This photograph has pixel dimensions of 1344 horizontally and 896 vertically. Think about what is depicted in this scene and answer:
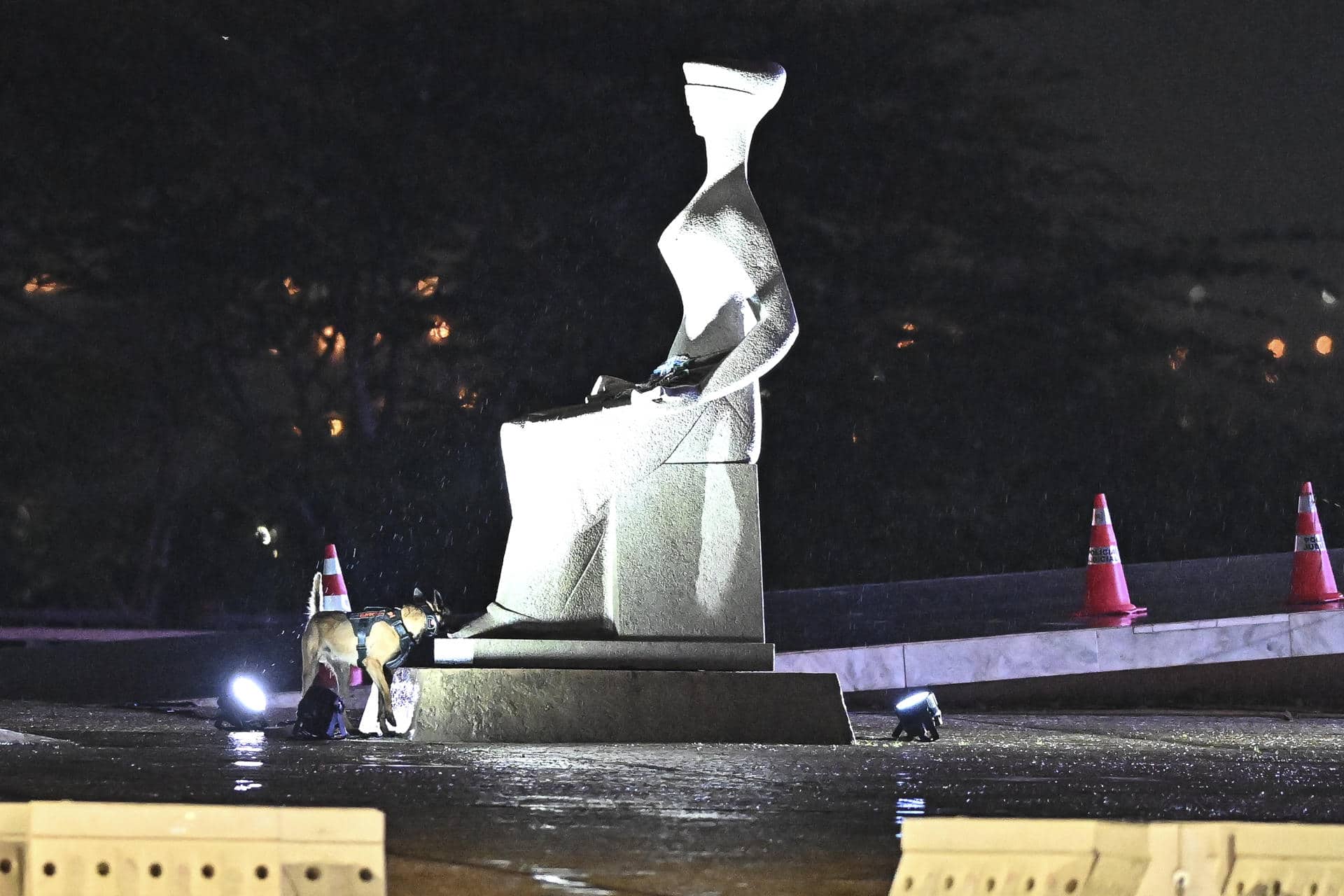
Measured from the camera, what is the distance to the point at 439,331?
18.3 meters

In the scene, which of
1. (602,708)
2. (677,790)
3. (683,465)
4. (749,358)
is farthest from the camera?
(683,465)

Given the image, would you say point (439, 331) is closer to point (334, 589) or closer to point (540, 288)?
point (540, 288)

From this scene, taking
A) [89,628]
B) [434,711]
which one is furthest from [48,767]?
[89,628]

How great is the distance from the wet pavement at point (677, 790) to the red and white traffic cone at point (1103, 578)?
3449 mm

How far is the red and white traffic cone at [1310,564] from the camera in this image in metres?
10.6

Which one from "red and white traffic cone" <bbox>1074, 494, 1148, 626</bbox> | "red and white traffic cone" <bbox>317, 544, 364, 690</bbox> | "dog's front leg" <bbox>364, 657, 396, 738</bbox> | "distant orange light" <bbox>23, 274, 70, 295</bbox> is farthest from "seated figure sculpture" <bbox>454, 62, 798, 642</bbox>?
"distant orange light" <bbox>23, 274, 70, 295</bbox>

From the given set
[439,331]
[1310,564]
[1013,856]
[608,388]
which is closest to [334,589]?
[608,388]

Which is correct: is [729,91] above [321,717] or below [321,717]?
above

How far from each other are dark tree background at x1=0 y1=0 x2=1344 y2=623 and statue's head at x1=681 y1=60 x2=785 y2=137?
34.5 ft

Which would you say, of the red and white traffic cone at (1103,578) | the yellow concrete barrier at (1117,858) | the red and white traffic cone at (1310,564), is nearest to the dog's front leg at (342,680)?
the yellow concrete barrier at (1117,858)

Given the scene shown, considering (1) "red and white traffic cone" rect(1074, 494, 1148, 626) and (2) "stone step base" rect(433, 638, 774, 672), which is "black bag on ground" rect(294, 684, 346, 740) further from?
(1) "red and white traffic cone" rect(1074, 494, 1148, 626)

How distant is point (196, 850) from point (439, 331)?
15635 mm

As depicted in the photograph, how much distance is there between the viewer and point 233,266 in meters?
18.0

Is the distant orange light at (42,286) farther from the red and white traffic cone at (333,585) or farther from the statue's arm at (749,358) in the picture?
the statue's arm at (749,358)
